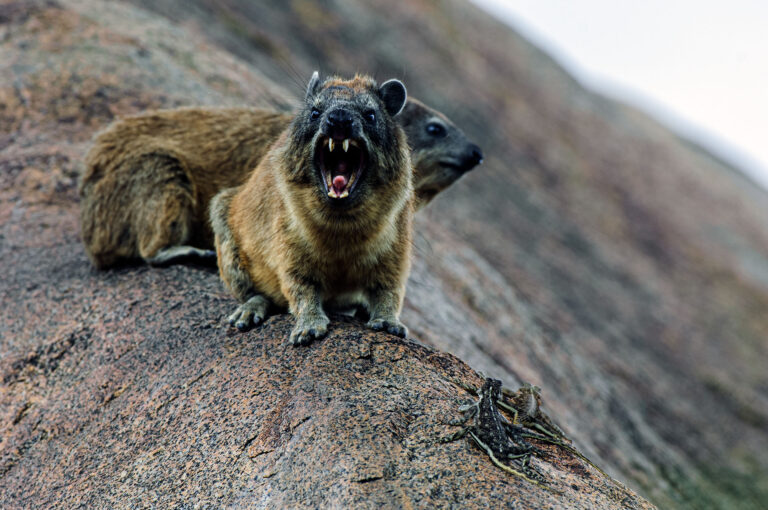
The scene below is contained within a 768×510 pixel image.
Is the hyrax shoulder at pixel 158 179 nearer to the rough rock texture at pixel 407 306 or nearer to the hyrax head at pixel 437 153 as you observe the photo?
the rough rock texture at pixel 407 306

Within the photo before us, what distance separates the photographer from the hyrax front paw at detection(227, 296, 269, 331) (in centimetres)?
505

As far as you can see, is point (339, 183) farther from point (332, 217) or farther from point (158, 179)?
point (158, 179)

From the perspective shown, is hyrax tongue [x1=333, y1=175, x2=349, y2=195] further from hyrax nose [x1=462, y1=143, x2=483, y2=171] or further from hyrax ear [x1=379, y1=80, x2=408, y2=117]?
hyrax nose [x1=462, y1=143, x2=483, y2=171]

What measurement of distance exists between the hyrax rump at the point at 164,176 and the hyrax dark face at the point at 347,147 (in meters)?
1.22

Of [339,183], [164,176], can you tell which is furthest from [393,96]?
[164,176]

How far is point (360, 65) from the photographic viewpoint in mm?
17016

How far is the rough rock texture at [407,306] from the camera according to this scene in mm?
4098

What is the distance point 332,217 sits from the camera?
4.81 meters

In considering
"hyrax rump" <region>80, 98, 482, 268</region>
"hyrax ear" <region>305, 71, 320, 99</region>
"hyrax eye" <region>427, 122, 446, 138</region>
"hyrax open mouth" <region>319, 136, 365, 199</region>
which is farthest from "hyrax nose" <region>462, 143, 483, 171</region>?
"hyrax open mouth" <region>319, 136, 365, 199</region>

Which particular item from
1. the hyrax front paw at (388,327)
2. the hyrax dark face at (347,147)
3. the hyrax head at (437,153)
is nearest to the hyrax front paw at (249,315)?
the hyrax front paw at (388,327)

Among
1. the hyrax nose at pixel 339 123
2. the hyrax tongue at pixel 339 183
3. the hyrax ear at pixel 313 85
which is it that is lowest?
the hyrax tongue at pixel 339 183

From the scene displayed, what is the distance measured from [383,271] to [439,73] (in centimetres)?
1379

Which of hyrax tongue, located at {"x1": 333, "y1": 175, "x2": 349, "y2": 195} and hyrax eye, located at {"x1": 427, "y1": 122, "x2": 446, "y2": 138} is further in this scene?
hyrax eye, located at {"x1": 427, "y1": 122, "x2": 446, "y2": 138}

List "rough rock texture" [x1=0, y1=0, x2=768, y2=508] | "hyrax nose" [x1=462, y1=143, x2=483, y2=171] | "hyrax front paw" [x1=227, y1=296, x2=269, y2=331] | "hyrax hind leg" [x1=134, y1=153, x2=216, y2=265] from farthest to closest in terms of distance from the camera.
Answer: "hyrax nose" [x1=462, y1=143, x2=483, y2=171] < "hyrax hind leg" [x1=134, y1=153, x2=216, y2=265] < "hyrax front paw" [x1=227, y1=296, x2=269, y2=331] < "rough rock texture" [x1=0, y1=0, x2=768, y2=508]
